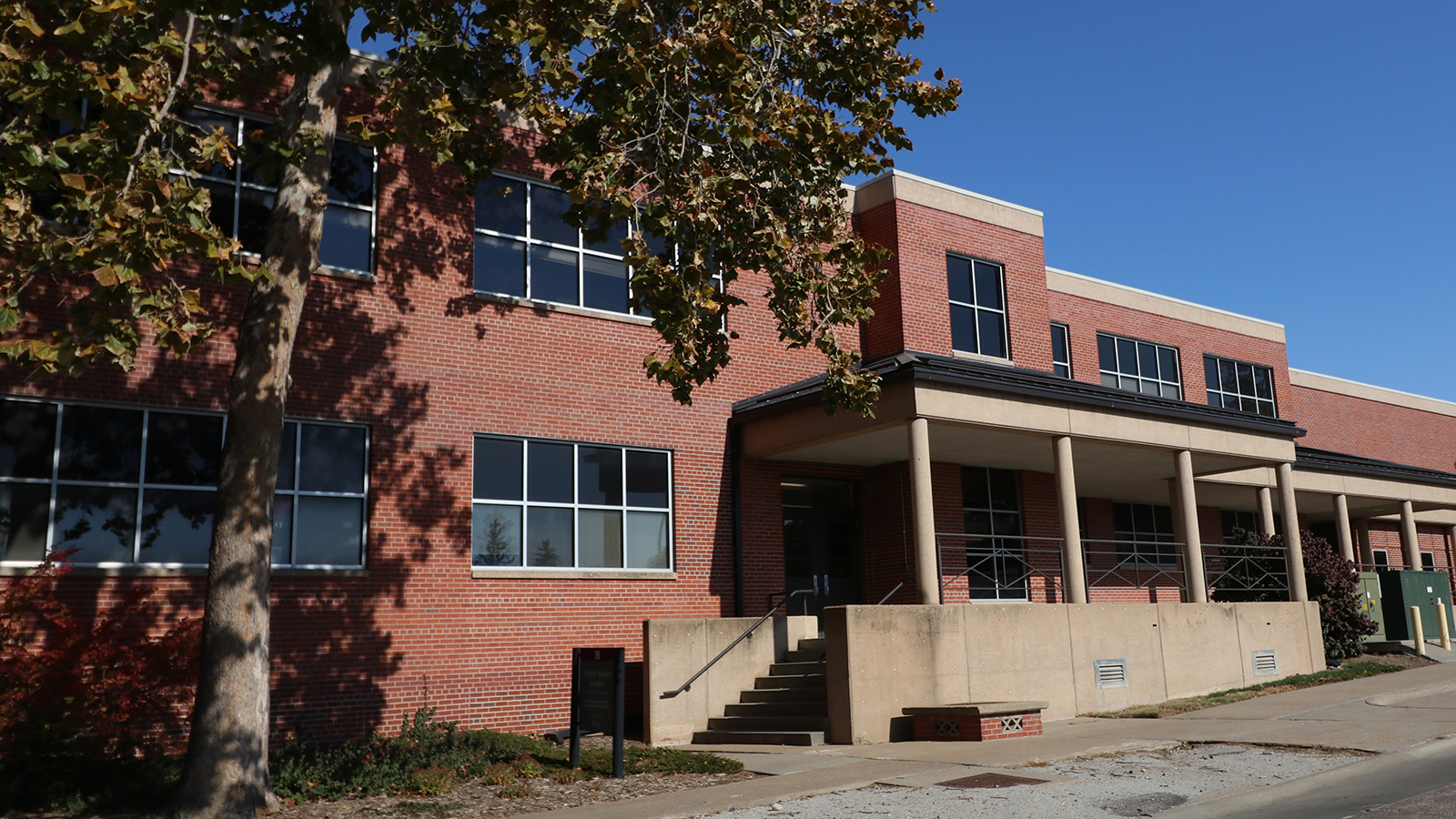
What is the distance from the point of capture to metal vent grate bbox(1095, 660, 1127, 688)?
16.4m

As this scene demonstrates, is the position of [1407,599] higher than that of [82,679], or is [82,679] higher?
[1407,599]

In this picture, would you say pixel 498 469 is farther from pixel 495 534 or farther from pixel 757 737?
pixel 757 737

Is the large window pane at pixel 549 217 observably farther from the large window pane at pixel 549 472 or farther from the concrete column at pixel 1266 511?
the concrete column at pixel 1266 511

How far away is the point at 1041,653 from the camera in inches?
618

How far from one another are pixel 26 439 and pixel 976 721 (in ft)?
36.9

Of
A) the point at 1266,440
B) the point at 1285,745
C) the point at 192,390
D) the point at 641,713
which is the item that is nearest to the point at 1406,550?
the point at 1266,440

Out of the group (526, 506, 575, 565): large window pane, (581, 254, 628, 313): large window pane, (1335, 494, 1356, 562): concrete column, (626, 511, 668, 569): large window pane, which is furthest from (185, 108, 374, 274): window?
(1335, 494, 1356, 562): concrete column

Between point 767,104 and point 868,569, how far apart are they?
9.82m

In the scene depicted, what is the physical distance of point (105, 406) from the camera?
1279 centimetres

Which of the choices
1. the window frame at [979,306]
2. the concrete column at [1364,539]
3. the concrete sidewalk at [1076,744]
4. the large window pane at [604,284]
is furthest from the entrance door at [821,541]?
the concrete column at [1364,539]

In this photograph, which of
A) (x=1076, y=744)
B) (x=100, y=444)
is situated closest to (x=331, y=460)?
(x=100, y=444)

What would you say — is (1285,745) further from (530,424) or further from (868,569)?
(530,424)

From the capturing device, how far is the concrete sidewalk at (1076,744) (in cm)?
998

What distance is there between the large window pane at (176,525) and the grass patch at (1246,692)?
39.4ft
